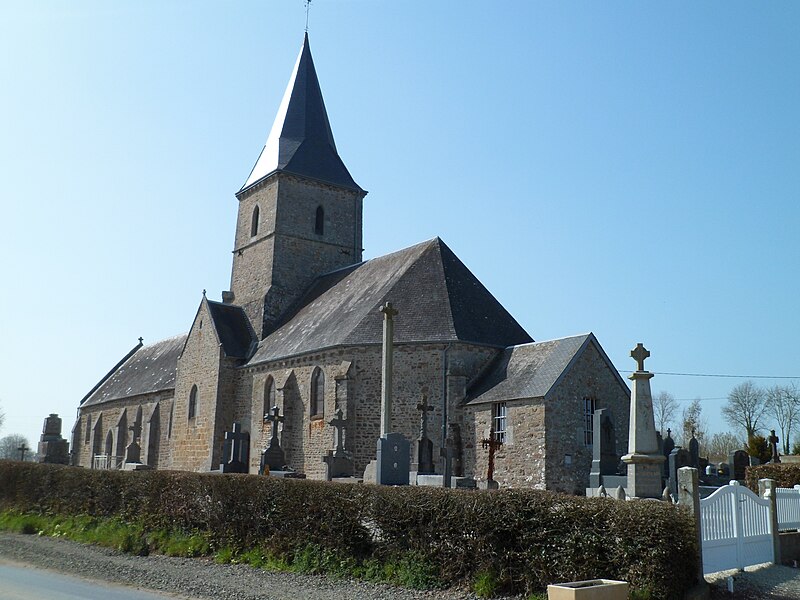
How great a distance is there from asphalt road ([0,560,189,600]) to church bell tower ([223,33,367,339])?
20536 millimetres

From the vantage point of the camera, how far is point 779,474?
58.0 ft

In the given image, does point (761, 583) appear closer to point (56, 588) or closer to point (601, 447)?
point (56, 588)

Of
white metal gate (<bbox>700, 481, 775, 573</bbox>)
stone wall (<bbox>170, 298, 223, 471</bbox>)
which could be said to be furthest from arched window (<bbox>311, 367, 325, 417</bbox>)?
white metal gate (<bbox>700, 481, 775, 573</bbox>)

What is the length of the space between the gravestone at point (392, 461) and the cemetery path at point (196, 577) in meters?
4.88

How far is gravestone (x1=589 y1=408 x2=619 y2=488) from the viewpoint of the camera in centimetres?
1861

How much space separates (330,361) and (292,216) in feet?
36.0

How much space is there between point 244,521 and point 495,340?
45.8 feet

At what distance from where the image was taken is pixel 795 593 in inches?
350

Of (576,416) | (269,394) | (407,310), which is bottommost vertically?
(576,416)

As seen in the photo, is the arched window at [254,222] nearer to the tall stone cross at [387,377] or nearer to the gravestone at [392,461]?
the tall stone cross at [387,377]

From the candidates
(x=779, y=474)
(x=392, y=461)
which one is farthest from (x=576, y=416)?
(x=392, y=461)

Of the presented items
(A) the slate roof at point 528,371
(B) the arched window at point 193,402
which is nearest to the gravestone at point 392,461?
(A) the slate roof at point 528,371

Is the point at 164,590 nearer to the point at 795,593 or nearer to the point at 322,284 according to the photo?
the point at 795,593

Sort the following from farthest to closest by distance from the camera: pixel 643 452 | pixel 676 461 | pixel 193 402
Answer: pixel 193 402, pixel 676 461, pixel 643 452
